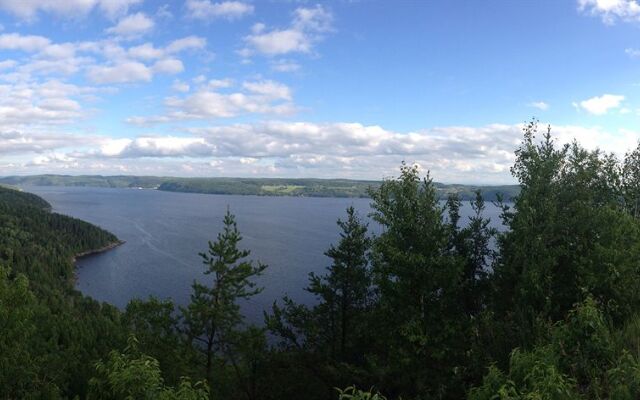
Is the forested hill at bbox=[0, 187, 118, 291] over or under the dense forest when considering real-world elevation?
under

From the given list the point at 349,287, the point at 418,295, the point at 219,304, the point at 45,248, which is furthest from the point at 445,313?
the point at 45,248

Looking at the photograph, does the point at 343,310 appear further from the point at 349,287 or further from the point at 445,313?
the point at 445,313

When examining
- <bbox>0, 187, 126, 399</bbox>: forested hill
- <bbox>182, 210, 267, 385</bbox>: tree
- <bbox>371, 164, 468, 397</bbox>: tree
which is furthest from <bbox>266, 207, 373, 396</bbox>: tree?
<bbox>0, 187, 126, 399</bbox>: forested hill

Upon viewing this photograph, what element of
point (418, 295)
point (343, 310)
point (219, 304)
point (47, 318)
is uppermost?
point (418, 295)

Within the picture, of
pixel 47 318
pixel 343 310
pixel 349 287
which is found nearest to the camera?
pixel 349 287

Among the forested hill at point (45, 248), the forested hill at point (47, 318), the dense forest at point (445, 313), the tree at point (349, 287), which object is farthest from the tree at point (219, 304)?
the forested hill at point (45, 248)

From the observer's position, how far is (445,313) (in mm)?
22234

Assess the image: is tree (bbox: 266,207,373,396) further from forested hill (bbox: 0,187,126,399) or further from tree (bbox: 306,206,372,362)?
forested hill (bbox: 0,187,126,399)

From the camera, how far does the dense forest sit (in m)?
10.2

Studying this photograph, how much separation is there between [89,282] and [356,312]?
131 m

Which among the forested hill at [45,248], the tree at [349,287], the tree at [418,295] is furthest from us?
the forested hill at [45,248]

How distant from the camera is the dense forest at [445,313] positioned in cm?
1024

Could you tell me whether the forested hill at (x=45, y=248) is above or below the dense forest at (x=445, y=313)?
below

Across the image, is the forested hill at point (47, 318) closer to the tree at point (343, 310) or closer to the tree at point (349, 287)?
the tree at point (343, 310)
